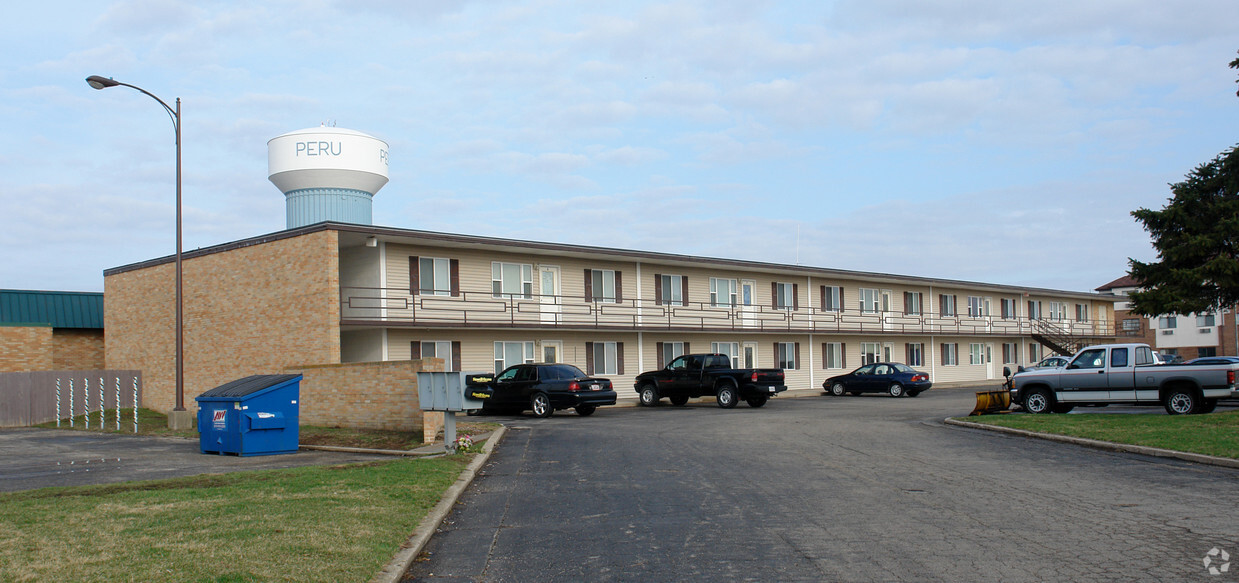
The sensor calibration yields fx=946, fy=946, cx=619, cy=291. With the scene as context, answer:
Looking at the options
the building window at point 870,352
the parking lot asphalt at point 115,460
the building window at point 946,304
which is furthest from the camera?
the building window at point 946,304

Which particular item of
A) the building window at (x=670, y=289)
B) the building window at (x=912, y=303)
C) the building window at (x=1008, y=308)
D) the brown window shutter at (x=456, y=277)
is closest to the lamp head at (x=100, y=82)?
the brown window shutter at (x=456, y=277)

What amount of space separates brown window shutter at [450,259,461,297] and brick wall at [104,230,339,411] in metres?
5.61

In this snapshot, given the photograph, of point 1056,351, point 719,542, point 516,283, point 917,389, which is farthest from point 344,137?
point 1056,351

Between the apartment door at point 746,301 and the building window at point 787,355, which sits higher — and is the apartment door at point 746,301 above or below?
above

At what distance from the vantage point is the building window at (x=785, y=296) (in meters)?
43.4

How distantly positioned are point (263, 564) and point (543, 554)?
2225 millimetres

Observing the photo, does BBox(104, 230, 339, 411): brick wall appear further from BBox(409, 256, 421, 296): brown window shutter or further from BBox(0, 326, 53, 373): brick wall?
BBox(409, 256, 421, 296): brown window shutter

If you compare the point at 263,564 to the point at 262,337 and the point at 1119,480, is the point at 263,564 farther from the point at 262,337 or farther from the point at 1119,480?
the point at 262,337

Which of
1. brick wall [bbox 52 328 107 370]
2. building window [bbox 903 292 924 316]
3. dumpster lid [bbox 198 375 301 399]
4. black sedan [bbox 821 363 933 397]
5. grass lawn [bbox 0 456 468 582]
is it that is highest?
building window [bbox 903 292 924 316]

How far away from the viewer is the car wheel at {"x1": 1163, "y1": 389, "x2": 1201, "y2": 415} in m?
21.2

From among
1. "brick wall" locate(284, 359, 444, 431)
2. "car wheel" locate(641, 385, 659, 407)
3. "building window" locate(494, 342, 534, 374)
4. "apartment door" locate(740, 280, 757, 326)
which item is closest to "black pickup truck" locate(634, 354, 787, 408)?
"car wheel" locate(641, 385, 659, 407)

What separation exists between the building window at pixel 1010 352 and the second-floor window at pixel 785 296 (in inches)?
763

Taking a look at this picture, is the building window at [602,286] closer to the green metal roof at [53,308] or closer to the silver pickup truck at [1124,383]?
the silver pickup truck at [1124,383]

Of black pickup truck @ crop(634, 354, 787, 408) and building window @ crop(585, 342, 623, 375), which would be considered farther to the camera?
building window @ crop(585, 342, 623, 375)
